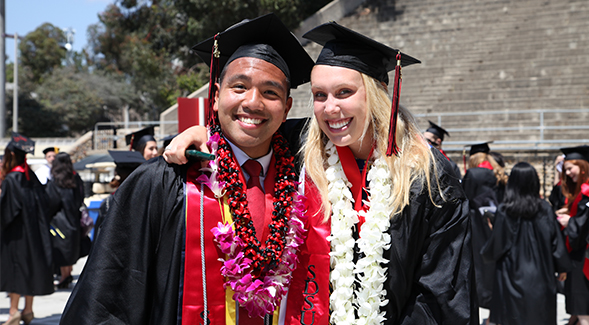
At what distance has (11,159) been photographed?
6.64 metres

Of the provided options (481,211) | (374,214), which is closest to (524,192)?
(481,211)

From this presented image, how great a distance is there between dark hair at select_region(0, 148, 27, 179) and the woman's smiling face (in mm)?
5303

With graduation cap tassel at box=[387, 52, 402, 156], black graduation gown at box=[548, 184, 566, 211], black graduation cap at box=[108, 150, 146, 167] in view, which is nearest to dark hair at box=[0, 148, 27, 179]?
black graduation cap at box=[108, 150, 146, 167]

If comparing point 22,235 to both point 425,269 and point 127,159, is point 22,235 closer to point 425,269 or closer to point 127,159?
point 127,159

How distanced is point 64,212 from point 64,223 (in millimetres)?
186

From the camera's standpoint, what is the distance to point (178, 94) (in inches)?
930

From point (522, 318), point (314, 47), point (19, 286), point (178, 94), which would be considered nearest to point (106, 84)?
point (178, 94)

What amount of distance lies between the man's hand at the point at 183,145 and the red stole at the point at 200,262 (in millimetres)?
101

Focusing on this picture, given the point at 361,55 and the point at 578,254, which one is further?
the point at 578,254

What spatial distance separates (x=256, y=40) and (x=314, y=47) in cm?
1906

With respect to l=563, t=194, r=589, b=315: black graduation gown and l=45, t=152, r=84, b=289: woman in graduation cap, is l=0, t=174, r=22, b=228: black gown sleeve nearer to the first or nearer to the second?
l=45, t=152, r=84, b=289: woman in graduation cap

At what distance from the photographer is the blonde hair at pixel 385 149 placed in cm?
251

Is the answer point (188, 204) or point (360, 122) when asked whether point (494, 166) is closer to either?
point (360, 122)

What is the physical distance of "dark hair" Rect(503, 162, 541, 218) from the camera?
5680 millimetres
